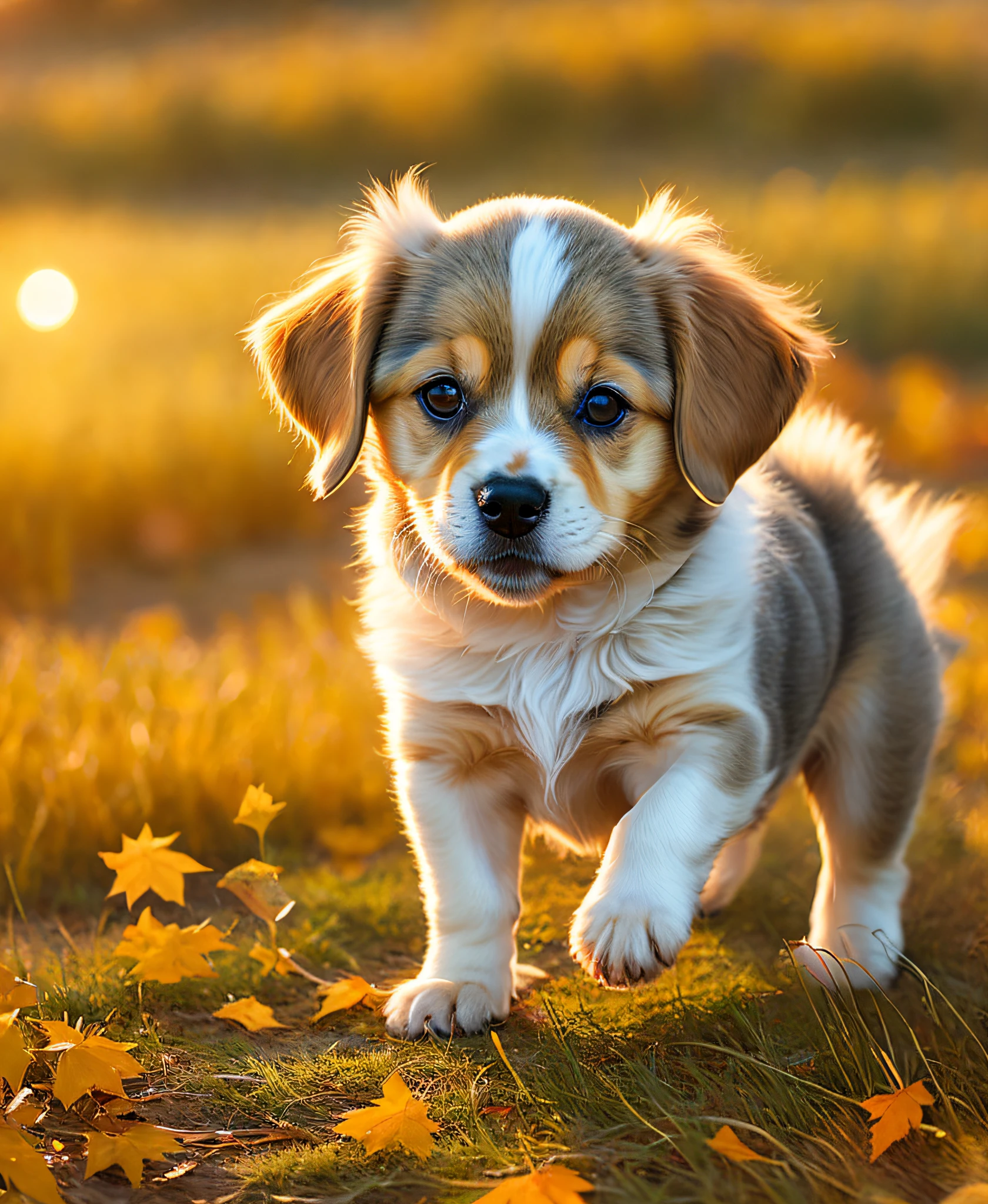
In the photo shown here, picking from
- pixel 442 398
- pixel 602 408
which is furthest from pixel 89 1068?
pixel 602 408

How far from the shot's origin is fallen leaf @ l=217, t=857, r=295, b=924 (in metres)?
2.85

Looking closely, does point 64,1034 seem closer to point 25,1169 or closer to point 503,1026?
point 25,1169

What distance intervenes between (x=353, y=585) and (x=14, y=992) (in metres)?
4.77

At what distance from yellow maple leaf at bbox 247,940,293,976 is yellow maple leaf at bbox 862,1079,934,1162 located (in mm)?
1409

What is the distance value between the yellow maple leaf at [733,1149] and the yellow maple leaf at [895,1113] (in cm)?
20

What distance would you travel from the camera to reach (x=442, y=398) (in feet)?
9.45

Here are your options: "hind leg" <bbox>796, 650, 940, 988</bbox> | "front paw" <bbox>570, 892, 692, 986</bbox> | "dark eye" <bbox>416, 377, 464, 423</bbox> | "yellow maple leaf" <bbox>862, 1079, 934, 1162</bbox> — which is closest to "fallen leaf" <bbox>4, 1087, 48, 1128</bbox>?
"front paw" <bbox>570, 892, 692, 986</bbox>

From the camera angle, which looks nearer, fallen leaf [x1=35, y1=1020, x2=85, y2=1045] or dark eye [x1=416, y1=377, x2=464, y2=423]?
fallen leaf [x1=35, y1=1020, x2=85, y2=1045]

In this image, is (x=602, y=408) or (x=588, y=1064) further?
(x=602, y=408)

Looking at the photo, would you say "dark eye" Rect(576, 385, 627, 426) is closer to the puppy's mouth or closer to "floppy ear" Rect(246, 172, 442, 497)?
the puppy's mouth

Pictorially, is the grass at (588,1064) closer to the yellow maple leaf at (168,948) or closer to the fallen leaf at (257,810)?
the yellow maple leaf at (168,948)

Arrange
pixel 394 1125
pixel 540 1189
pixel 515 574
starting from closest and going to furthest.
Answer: pixel 540 1189
pixel 394 1125
pixel 515 574

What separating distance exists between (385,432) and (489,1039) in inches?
54.6

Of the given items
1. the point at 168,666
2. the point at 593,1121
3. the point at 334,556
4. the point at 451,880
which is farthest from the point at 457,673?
the point at 334,556
